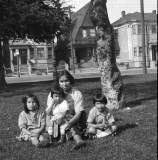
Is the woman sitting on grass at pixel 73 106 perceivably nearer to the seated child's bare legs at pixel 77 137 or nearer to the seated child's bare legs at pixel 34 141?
the seated child's bare legs at pixel 77 137

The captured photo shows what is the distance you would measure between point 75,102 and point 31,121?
0.87 metres

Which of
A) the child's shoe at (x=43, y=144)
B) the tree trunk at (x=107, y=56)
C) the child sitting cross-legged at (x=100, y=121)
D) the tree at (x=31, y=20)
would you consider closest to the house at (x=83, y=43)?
the tree at (x=31, y=20)

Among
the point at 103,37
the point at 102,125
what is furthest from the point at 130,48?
the point at 102,125

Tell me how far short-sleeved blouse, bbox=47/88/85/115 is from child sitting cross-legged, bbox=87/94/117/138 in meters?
0.28

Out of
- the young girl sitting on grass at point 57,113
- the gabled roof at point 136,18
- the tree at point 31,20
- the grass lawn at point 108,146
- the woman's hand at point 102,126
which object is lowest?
the grass lawn at point 108,146

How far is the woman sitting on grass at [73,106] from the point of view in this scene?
529 centimetres

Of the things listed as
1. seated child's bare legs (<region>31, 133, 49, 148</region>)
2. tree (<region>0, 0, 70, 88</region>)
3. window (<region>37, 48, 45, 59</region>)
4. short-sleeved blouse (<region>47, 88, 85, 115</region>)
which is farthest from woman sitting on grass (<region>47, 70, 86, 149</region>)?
window (<region>37, 48, 45, 59</region>)

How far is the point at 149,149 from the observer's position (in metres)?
4.56

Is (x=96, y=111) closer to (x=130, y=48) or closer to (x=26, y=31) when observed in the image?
(x=26, y=31)

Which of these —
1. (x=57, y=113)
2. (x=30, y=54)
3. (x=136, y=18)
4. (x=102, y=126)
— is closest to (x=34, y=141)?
(x=57, y=113)

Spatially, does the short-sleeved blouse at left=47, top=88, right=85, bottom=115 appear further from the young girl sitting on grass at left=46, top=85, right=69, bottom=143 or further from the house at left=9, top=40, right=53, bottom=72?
the house at left=9, top=40, right=53, bottom=72

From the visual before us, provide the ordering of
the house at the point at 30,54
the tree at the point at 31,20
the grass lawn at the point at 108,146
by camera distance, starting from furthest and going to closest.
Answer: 1. the house at the point at 30,54
2. the tree at the point at 31,20
3. the grass lawn at the point at 108,146

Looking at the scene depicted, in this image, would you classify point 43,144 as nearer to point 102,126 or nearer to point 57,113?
point 57,113

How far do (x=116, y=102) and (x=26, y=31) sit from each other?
34.6 ft
